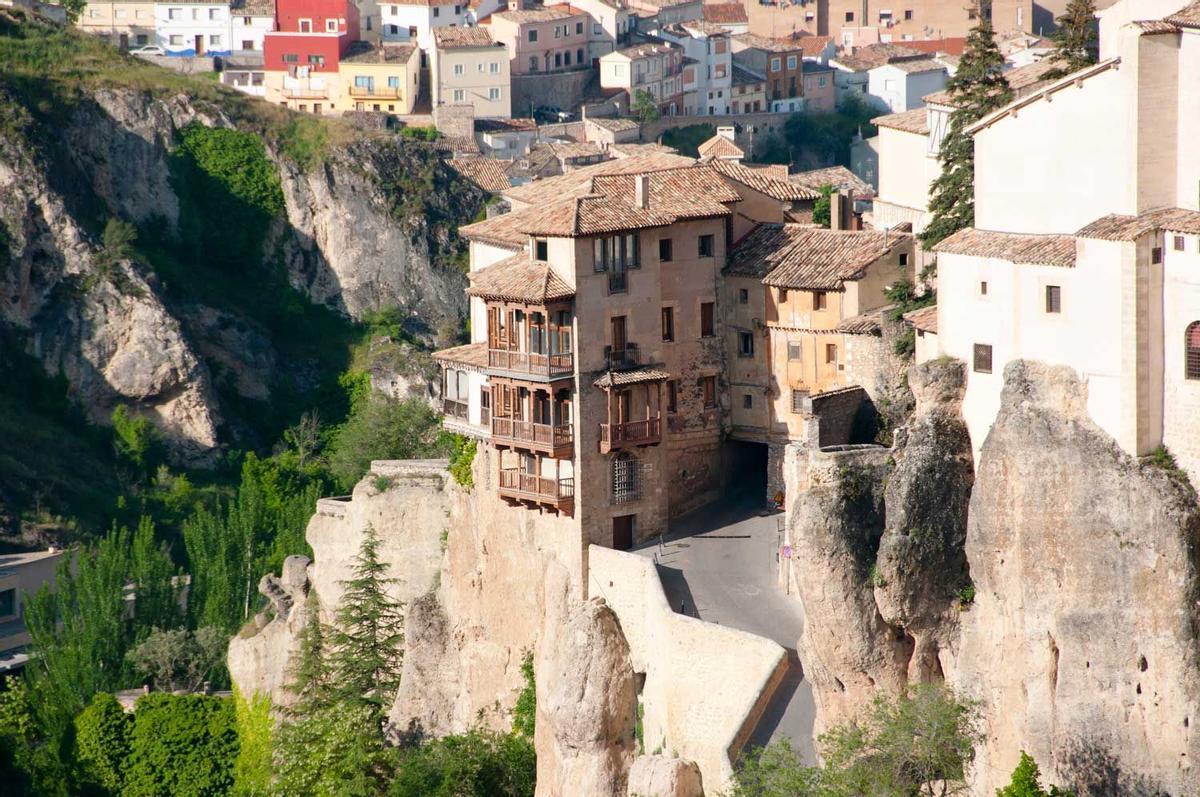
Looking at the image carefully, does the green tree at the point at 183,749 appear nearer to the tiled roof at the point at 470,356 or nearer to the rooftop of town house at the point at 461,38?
the tiled roof at the point at 470,356

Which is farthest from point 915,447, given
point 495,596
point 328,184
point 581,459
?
point 328,184

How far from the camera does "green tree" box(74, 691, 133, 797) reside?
96.1 metres

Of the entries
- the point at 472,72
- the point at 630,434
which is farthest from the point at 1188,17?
the point at 472,72

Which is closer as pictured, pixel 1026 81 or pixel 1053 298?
pixel 1053 298

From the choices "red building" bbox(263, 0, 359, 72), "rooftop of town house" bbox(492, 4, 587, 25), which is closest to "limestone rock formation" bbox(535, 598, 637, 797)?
"red building" bbox(263, 0, 359, 72)

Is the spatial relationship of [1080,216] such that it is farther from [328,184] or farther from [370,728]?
[328,184]

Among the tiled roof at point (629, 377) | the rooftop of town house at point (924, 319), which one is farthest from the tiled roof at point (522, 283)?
the rooftop of town house at point (924, 319)

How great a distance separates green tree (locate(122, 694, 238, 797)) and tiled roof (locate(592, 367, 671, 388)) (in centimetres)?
2675

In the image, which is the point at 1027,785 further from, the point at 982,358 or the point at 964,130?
the point at 964,130

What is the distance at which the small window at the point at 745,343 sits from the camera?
7612 cm

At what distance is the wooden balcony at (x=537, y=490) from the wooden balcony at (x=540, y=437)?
87cm

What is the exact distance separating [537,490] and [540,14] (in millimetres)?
91990

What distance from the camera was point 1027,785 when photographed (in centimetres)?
6056

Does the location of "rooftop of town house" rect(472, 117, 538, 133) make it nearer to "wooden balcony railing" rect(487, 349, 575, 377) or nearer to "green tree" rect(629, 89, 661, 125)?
"green tree" rect(629, 89, 661, 125)
